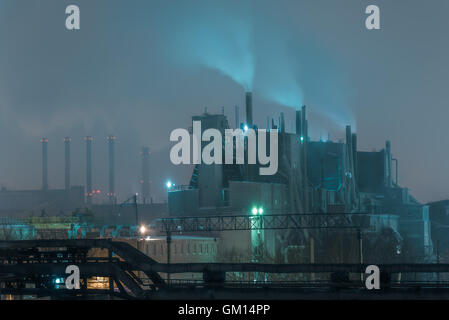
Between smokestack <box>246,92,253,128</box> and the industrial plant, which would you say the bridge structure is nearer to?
the industrial plant

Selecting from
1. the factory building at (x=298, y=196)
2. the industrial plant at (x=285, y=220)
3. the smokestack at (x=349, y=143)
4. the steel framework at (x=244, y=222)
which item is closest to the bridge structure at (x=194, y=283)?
the industrial plant at (x=285, y=220)

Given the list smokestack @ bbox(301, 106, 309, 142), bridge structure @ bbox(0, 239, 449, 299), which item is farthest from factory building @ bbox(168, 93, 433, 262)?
bridge structure @ bbox(0, 239, 449, 299)

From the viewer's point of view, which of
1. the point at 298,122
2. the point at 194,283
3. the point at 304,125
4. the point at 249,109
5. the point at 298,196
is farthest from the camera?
the point at 304,125

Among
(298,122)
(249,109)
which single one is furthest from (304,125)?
(249,109)

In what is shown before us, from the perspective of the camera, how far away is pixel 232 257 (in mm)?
79312

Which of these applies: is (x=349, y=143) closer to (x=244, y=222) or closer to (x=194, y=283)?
(x=244, y=222)

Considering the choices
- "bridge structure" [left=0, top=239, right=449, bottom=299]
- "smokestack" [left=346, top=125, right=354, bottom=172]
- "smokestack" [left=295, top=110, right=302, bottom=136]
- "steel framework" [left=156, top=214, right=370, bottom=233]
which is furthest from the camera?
"smokestack" [left=346, top=125, right=354, bottom=172]

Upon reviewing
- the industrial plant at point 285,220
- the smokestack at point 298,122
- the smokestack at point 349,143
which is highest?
the smokestack at point 298,122

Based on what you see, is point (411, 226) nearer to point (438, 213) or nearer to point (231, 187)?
point (438, 213)

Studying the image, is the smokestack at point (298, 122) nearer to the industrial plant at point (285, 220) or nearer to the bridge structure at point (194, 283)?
the industrial plant at point (285, 220)

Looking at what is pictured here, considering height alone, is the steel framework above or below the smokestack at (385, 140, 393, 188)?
below
